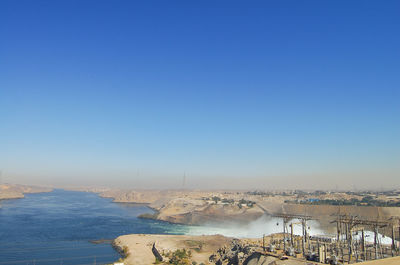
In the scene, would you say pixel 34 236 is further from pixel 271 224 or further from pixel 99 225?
pixel 271 224

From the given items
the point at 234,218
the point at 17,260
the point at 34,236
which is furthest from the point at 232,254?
the point at 234,218

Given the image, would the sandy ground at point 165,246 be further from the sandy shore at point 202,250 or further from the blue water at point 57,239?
the blue water at point 57,239

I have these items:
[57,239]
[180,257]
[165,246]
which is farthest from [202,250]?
[57,239]

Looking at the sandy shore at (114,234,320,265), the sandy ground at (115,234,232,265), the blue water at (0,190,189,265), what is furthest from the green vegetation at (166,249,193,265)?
the blue water at (0,190,189,265)

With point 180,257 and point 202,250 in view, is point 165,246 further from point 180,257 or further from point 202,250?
point 180,257

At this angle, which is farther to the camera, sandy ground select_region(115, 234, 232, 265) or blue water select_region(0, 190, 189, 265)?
blue water select_region(0, 190, 189, 265)

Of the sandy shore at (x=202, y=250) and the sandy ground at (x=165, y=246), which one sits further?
the sandy ground at (x=165, y=246)

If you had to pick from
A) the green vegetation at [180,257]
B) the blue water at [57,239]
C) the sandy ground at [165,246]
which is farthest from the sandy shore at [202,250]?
the blue water at [57,239]

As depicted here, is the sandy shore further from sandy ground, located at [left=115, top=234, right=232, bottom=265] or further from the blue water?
the blue water
